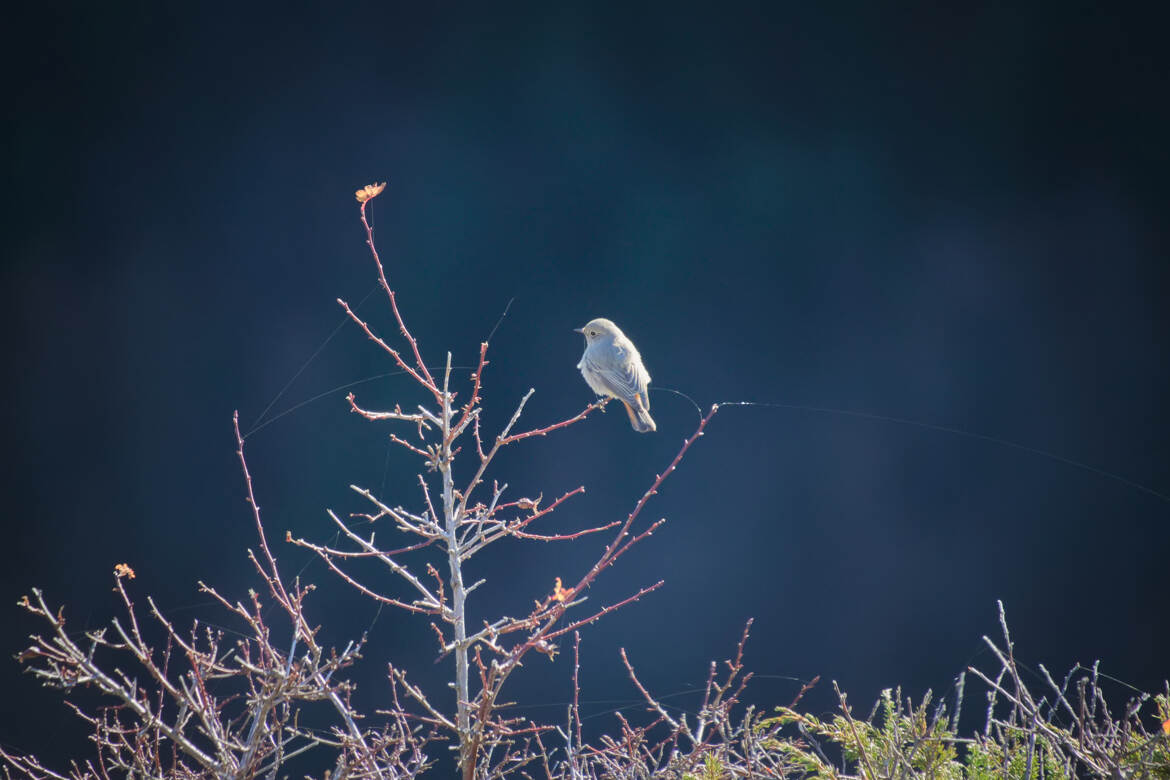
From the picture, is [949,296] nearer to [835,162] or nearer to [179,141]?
[835,162]

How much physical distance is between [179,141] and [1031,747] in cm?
284

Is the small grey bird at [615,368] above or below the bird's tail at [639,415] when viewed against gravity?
above

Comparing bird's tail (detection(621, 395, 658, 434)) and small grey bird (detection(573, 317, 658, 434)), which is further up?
small grey bird (detection(573, 317, 658, 434))

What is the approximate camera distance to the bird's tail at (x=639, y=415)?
2645 mm

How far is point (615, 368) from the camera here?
2.63 meters

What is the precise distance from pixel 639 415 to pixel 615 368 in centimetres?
18

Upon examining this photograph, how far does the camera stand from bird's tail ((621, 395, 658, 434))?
8.68 feet

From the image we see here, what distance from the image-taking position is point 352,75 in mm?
2762

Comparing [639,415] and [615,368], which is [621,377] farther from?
[639,415]

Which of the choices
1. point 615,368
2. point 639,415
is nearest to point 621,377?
point 615,368

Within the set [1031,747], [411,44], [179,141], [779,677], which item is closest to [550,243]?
[411,44]

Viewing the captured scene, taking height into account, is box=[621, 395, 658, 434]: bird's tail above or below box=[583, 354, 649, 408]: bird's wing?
below

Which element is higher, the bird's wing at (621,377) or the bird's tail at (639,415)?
the bird's wing at (621,377)

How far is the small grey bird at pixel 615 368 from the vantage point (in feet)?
8.59
